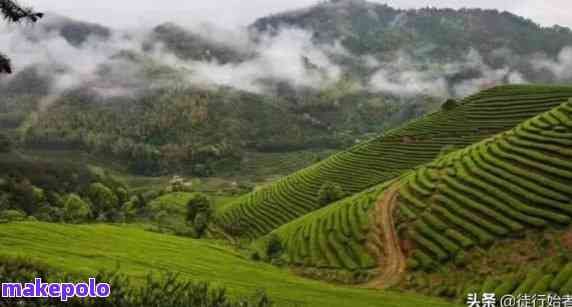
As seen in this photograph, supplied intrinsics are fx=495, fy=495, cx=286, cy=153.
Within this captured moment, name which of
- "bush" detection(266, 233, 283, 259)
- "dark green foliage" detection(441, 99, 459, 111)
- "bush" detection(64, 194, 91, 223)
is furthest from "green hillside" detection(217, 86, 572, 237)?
"bush" detection(64, 194, 91, 223)

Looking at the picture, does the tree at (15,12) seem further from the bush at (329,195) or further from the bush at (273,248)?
the bush at (329,195)

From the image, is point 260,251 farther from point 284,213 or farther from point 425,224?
point 284,213

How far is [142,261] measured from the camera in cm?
3538

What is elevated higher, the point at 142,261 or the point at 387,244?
the point at 142,261

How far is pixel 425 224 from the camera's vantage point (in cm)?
6000

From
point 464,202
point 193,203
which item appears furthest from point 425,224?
point 193,203

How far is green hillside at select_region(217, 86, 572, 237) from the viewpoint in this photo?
320 ft

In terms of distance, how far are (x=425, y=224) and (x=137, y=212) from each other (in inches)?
3515

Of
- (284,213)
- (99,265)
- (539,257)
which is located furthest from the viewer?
(284,213)

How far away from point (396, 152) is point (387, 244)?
156ft

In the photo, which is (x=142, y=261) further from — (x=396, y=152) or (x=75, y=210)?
(x=396, y=152)

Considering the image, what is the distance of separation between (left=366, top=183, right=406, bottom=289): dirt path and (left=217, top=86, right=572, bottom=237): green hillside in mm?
24251

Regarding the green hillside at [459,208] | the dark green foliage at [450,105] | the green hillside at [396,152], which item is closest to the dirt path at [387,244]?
the green hillside at [459,208]

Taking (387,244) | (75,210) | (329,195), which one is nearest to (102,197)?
(75,210)
